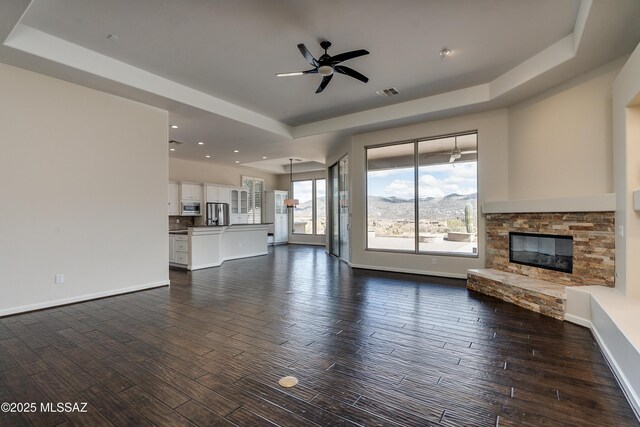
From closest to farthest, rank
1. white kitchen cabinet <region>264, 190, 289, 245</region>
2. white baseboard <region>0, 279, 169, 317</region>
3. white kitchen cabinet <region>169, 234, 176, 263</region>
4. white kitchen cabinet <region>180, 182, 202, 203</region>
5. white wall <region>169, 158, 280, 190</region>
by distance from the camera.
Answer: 1. white baseboard <region>0, 279, 169, 317</region>
2. white kitchen cabinet <region>169, 234, 176, 263</region>
3. white kitchen cabinet <region>180, 182, 202, 203</region>
4. white wall <region>169, 158, 280, 190</region>
5. white kitchen cabinet <region>264, 190, 289, 245</region>

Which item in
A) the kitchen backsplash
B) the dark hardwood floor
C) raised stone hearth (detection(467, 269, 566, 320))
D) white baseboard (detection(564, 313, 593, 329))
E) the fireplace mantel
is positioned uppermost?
the fireplace mantel

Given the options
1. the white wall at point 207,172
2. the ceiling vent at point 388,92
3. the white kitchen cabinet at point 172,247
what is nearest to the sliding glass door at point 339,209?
the ceiling vent at point 388,92

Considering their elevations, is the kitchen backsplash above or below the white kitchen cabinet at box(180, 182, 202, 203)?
below

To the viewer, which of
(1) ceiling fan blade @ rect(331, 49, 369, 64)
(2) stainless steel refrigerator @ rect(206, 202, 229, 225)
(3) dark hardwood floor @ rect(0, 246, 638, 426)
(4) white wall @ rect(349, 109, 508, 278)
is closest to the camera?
(3) dark hardwood floor @ rect(0, 246, 638, 426)

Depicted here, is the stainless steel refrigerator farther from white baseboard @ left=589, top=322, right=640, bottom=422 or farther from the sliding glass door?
white baseboard @ left=589, top=322, right=640, bottom=422

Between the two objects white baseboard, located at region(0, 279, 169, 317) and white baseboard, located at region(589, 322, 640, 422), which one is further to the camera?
white baseboard, located at region(0, 279, 169, 317)

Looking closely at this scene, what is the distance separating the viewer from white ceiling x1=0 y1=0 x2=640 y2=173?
3186 millimetres

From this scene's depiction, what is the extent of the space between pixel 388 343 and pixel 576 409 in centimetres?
140

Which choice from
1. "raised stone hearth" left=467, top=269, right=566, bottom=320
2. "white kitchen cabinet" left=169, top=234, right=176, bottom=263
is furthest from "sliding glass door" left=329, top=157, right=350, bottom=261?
"white kitchen cabinet" left=169, top=234, right=176, bottom=263

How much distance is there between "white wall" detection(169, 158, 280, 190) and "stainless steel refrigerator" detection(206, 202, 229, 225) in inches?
38.9

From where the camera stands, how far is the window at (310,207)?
1240 centimetres

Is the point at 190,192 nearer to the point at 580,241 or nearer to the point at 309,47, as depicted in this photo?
the point at 309,47

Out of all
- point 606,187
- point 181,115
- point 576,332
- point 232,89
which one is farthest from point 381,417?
point 181,115

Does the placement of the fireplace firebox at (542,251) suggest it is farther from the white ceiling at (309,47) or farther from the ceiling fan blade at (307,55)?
the ceiling fan blade at (307,55)
